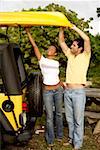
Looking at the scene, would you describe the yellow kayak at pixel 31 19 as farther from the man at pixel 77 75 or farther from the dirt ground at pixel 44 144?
the dirt ground at pixel 44 144

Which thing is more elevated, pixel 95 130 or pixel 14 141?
pixel 14 141

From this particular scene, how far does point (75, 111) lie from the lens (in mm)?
7988

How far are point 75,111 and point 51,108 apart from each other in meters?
0.40

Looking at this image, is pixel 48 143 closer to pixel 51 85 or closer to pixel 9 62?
pixel 51 85

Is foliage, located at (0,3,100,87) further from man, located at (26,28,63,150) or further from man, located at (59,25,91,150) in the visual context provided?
man, located at (59,25,91,150)

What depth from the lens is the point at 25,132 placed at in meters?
7.22

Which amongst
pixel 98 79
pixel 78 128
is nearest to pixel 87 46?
pixel 78 128

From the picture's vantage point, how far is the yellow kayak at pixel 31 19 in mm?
6910

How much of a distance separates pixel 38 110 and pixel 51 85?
64 cm

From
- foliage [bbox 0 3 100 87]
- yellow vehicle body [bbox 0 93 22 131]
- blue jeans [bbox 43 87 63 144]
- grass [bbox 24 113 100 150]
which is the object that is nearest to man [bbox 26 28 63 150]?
blue jeans [bbox 43 87 63 144]

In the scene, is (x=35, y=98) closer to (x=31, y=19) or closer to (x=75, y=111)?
(x=75, y=111)

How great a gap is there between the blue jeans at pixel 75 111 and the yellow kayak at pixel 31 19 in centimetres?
131

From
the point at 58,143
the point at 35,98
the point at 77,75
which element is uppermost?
the point at 77,75

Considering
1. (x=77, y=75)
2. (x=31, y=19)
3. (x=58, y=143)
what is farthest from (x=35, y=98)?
(x=58, y=143)
